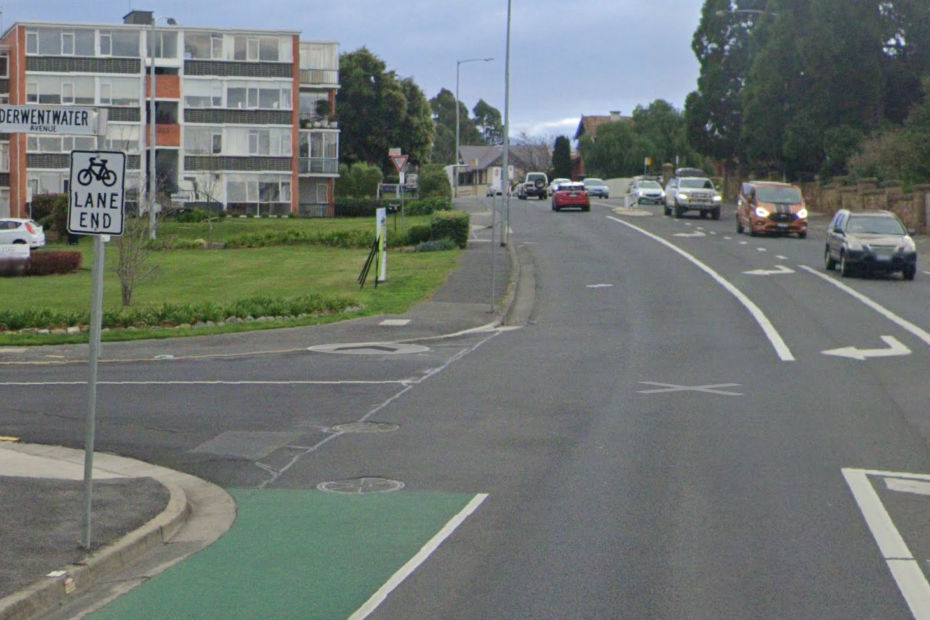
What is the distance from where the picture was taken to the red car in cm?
6191

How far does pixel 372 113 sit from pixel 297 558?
82.5 meters

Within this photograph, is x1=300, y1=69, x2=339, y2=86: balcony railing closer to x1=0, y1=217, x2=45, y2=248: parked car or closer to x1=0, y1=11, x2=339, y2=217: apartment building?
x1=0, y1=11, x2=339, y2=217: apartment building

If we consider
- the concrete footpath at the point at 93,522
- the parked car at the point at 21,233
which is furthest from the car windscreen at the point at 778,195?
the concrete footpath at the point at 93,522

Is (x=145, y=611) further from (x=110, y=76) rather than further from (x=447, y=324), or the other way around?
(x=110, y=76)

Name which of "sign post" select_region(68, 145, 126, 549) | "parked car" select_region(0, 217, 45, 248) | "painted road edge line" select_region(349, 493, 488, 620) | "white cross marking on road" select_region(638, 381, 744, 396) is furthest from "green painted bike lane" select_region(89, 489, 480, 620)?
"parked car" select_region(0, 217, 45, 248)

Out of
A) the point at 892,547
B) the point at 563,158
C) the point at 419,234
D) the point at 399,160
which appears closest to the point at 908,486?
the point at 892,547

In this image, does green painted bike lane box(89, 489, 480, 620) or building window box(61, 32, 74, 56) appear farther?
building window box(61, 32, 74, 56)

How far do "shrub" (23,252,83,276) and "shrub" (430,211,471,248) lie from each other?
12.2 metres

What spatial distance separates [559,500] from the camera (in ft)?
32.5

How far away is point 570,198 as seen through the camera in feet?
203

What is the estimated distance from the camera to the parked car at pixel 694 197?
55625 mm

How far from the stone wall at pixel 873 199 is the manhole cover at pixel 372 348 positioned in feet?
95.3

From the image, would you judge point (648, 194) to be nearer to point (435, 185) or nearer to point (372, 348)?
point (435, 185)

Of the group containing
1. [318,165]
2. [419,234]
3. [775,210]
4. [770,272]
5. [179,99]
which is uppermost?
[179,99]
